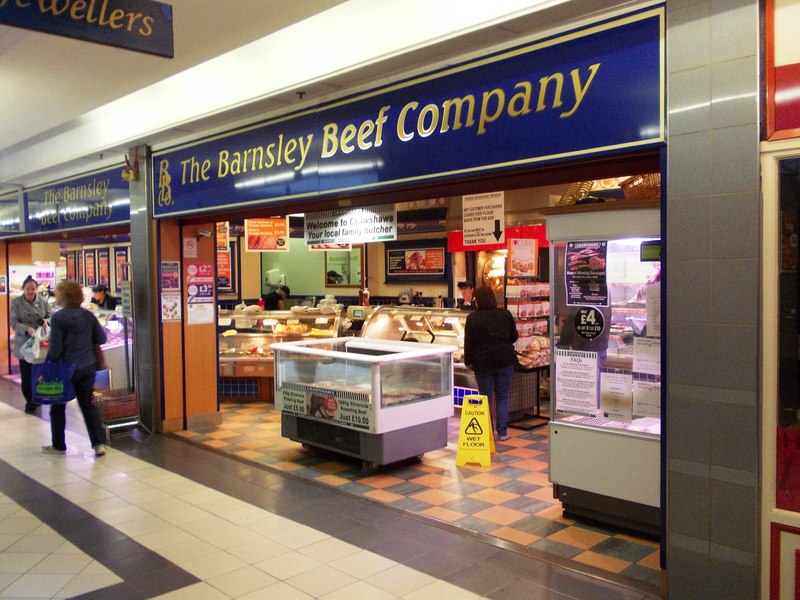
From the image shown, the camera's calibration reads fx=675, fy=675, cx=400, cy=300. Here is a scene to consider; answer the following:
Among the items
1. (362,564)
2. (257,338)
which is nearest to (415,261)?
(257,338)

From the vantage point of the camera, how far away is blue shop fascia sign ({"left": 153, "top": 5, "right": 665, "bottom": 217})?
3.79 meters

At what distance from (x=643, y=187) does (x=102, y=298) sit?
318 inches

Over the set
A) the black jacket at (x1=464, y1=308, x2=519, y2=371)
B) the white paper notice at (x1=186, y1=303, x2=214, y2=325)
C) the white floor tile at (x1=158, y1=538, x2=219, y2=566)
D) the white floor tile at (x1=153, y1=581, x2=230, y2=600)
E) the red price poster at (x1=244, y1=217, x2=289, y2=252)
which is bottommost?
the white floor tile at (x1=158, y1=538, x2=219, y2=566)

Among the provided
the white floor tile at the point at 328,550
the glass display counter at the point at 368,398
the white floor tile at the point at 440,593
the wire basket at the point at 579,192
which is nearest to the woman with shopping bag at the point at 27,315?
the glass display counter at the point at 368,398

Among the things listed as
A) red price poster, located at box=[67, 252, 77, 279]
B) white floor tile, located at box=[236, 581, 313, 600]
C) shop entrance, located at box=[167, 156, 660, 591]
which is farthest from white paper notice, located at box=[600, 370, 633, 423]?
red price poster, located at box=[67, 252, 77, 279]

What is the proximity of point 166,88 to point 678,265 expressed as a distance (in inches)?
233

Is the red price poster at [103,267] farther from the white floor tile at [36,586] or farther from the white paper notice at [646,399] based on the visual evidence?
the white paper notice at [646,399]

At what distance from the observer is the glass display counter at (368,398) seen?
20.0ft

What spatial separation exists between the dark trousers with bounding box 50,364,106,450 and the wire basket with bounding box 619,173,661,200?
5.60m

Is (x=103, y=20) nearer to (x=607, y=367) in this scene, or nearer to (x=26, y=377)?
(x=607, y=367)

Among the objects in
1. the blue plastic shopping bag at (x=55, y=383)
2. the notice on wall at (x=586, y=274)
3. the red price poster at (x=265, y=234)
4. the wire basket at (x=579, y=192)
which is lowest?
the blue plastic shopping bag at (x=55, y=383)

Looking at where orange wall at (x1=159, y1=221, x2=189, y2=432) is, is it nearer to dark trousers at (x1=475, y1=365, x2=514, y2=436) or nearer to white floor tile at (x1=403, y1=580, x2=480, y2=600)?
dark trousers at (x1=475, y1=365, x2=514, y2=436)

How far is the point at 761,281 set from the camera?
331cm

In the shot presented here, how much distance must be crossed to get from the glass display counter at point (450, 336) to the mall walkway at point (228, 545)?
2994 millimetres
